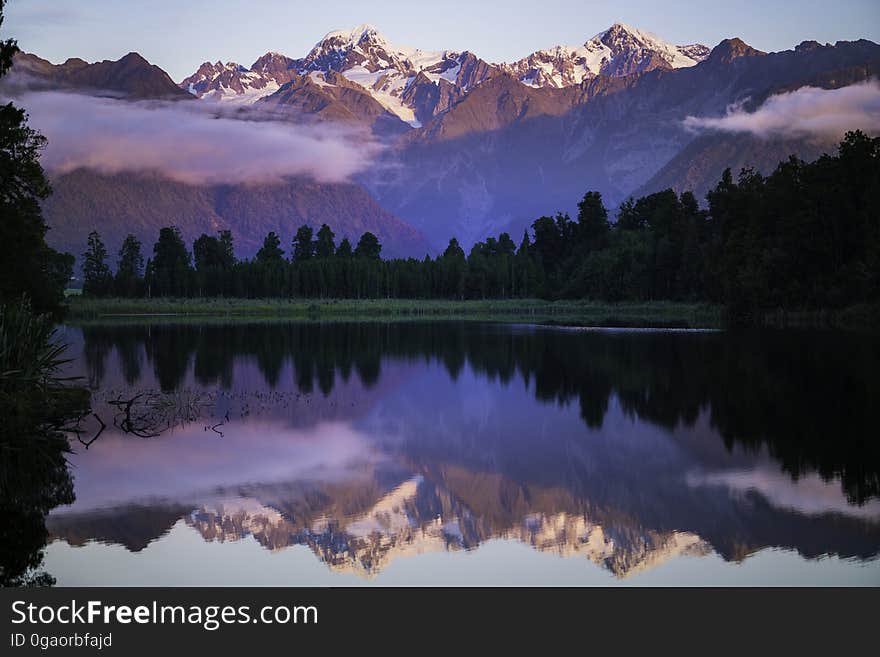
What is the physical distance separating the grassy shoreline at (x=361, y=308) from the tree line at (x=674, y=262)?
156 inches

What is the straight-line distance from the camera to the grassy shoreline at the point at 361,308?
145000mm

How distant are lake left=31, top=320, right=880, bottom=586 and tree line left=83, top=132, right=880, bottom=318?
50.5 metres

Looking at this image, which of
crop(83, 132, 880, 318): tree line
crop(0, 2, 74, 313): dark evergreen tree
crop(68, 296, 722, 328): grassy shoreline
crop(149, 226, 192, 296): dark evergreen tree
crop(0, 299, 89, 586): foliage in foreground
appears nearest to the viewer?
crop(0, 299, 89, 586): foliage in foreground

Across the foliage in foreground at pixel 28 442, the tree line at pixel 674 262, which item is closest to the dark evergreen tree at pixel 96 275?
the tree line at pixel 674 262

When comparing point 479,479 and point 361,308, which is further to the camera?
point 361,308

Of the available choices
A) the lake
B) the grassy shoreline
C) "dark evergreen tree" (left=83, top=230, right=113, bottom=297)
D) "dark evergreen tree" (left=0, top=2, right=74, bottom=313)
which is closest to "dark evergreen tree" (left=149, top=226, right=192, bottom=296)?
"dark evergreen tree" (left=83, top=230, right=113, bottom=297)

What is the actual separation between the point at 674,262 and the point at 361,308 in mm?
53126

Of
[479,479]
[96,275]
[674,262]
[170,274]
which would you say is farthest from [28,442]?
[96,275]

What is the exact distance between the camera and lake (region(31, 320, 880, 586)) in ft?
56.0

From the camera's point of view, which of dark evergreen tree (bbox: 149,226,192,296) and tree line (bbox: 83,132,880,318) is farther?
dark evergreen tree (bbox: 149,226,192,296)

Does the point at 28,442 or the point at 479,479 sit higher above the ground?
the point at 28,442

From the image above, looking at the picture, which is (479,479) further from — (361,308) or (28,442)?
(361,308)

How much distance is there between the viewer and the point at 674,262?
142 meters

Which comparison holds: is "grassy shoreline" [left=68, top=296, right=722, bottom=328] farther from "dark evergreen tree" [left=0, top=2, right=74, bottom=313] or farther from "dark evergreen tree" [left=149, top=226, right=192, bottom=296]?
"dark evergreen tree" [left=0, top=2, right=74, bottom=313]
